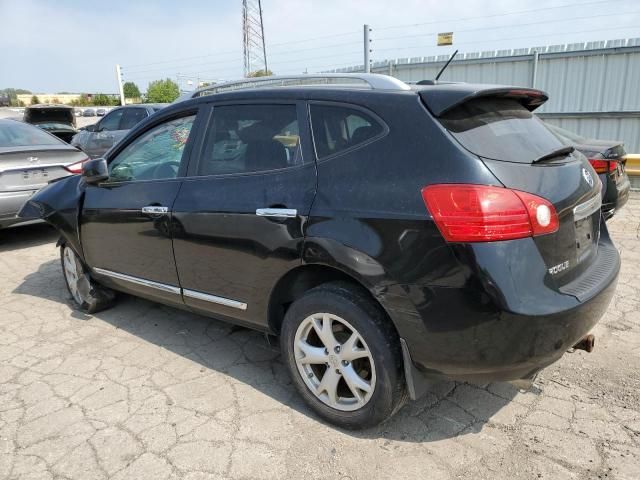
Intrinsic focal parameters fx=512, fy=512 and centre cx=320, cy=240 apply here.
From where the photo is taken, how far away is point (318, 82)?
294 centimetres

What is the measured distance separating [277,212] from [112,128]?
1029 centimetres

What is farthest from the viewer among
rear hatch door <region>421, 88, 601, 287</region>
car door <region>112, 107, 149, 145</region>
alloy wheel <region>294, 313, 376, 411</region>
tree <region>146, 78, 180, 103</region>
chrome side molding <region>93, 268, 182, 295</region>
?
tree <region>146, 78, 180, 103</region>

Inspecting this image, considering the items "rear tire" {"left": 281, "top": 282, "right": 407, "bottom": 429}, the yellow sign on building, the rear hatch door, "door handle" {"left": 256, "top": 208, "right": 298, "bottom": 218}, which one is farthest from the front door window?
the yellow sign on building

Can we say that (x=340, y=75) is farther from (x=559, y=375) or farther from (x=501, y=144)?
(x=559, y=375)

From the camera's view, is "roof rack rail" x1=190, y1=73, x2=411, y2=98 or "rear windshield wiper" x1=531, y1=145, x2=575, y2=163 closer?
"rear windshield wiper" x1=531, y1=145, x2=575, y2=163

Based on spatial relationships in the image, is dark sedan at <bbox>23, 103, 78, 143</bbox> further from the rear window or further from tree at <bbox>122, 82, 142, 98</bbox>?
tree at <bbox>122, 82, 142, 98</bbox>

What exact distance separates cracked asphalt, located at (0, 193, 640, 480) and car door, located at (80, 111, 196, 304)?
507 mm

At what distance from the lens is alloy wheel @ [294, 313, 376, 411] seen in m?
2.50

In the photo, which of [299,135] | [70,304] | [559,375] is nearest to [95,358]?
Result: [70,304]

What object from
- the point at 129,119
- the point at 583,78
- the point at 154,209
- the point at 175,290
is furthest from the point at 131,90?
the point at 175,290

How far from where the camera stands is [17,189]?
615 centimetres

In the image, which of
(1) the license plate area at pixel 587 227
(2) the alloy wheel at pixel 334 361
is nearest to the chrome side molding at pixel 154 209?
(2) the alloy wheel at pixel 334 361

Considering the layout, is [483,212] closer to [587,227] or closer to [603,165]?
[587,227]

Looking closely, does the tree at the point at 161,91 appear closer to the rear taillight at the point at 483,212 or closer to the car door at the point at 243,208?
the car door at the point at 243,208
